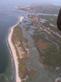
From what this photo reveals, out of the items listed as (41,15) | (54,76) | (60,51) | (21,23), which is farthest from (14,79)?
(41,15)

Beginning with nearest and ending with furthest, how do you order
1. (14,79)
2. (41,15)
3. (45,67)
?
(14,79) → (45,67) → (41,15)

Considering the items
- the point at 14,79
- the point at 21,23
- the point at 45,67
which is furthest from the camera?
the point at 21,23

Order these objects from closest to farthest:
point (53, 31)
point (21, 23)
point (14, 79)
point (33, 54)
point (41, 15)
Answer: point (14, 79), point (33, 54), point (53, 31), point (21, 23), point (41, 15)

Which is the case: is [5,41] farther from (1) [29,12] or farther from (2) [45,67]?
(1) [29,12]

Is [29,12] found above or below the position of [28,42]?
below

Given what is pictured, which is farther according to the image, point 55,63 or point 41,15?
point 41,15

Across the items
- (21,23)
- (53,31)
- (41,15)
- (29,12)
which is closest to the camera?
(53,31)

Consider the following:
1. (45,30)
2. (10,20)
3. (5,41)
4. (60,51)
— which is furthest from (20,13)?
(60,51)

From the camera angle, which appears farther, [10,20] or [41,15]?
[41,15]

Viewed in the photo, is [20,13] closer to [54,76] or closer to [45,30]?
[45,30]
